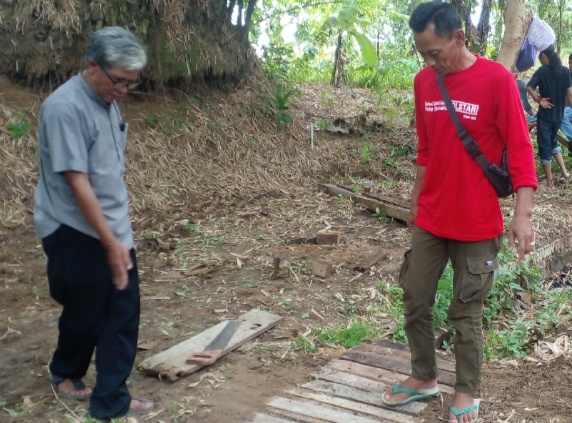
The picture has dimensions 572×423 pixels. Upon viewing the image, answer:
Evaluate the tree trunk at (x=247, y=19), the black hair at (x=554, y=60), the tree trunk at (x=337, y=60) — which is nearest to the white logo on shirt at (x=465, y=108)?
the black hair at (x=554, y=60)

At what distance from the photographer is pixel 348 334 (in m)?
5.00

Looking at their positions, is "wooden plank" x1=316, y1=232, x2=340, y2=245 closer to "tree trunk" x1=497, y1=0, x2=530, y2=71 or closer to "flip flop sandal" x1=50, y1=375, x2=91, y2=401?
"tree trunk" x1=497, y1=0, x2=530, y2=71

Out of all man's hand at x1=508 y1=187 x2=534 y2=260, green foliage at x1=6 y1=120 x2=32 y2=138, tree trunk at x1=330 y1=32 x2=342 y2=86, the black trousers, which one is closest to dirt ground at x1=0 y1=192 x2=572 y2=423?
the black trousers

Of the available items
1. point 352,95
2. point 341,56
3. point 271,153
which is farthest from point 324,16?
point 271,153

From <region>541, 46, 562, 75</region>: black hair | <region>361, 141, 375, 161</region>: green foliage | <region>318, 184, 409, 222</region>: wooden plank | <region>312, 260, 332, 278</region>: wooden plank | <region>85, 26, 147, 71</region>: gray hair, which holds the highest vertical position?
<region>541, 46, 562, 75</region>: black hair

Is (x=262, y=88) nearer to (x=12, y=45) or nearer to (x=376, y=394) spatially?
(x=12, y=45)

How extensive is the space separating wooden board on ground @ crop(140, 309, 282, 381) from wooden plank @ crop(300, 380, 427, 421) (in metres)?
0.70

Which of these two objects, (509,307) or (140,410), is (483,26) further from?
(140,410)

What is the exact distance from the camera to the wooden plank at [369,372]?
13.9ft

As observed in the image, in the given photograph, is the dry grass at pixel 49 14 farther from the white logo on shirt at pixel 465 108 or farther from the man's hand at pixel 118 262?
the white logo on shirt at pixel 465 108

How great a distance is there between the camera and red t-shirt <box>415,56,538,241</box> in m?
3.31

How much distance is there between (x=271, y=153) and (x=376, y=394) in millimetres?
6250

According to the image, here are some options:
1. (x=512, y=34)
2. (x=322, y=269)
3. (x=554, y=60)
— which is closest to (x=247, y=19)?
(x=512, y=34)

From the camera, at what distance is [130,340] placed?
3.70m
